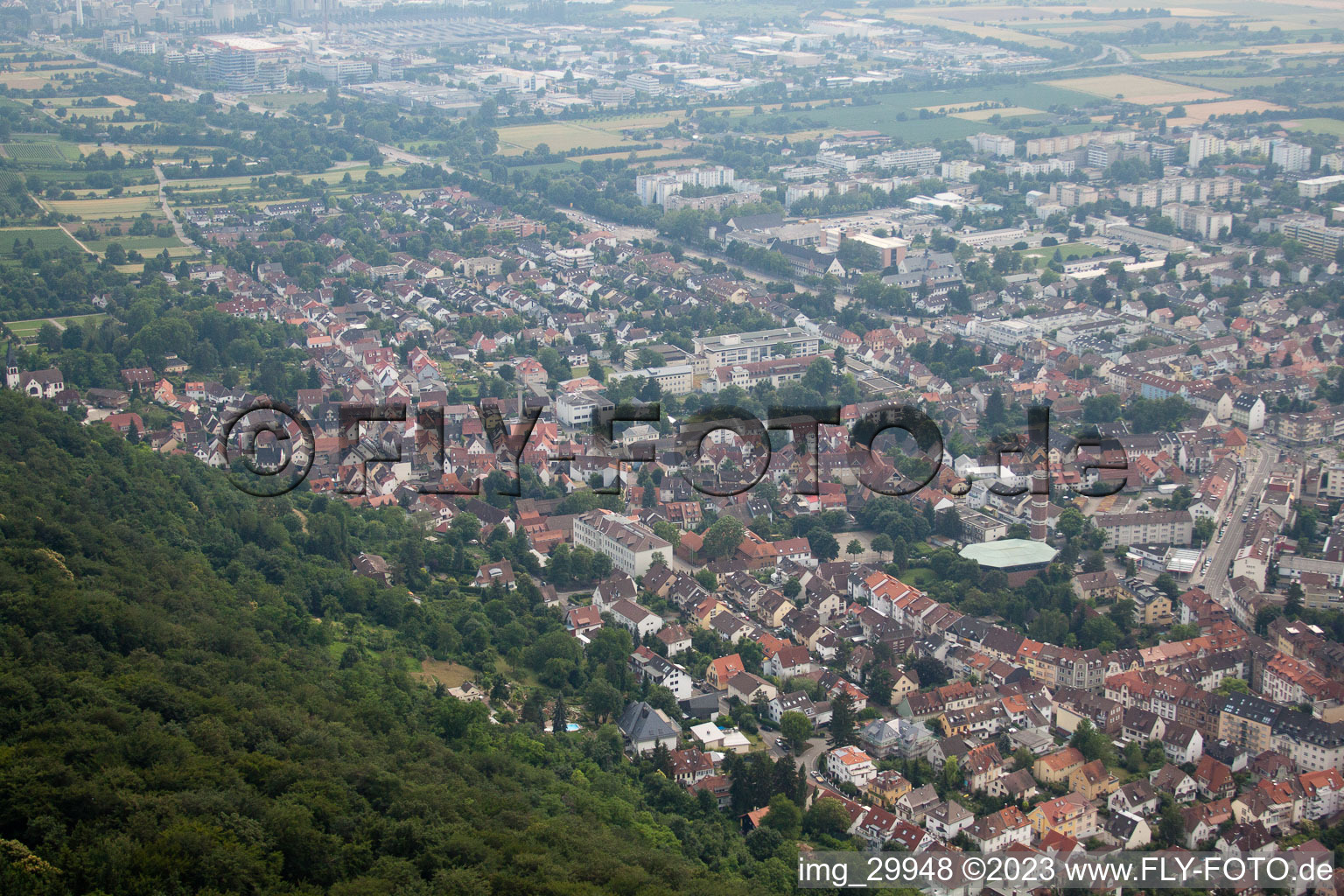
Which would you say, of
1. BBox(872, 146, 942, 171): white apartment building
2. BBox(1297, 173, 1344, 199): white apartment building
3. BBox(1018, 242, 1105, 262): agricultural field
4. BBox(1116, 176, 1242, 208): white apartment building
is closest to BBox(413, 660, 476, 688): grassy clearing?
BBox(1018, 242, 1105, 262): agricultural field

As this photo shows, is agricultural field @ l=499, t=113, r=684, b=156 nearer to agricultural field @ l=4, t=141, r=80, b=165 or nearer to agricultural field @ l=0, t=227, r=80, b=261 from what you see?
agricultural field @ l=4, t=141, r=80, b=165

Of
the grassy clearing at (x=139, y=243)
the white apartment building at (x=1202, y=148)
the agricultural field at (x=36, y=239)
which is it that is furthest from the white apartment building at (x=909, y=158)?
the agricultural field at (x=36, y=239)

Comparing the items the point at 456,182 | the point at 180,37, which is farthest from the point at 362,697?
the point at 180,37

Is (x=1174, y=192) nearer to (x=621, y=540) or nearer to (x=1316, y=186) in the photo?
(x=1316, y=186)

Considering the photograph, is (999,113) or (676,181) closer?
(676,181)

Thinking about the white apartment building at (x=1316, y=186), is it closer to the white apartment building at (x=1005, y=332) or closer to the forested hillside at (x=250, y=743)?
the white apartment building at (x=1005, y=332)

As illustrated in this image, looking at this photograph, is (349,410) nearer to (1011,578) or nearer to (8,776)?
(1011,578)

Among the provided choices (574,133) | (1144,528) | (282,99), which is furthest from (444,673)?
(282,99)
